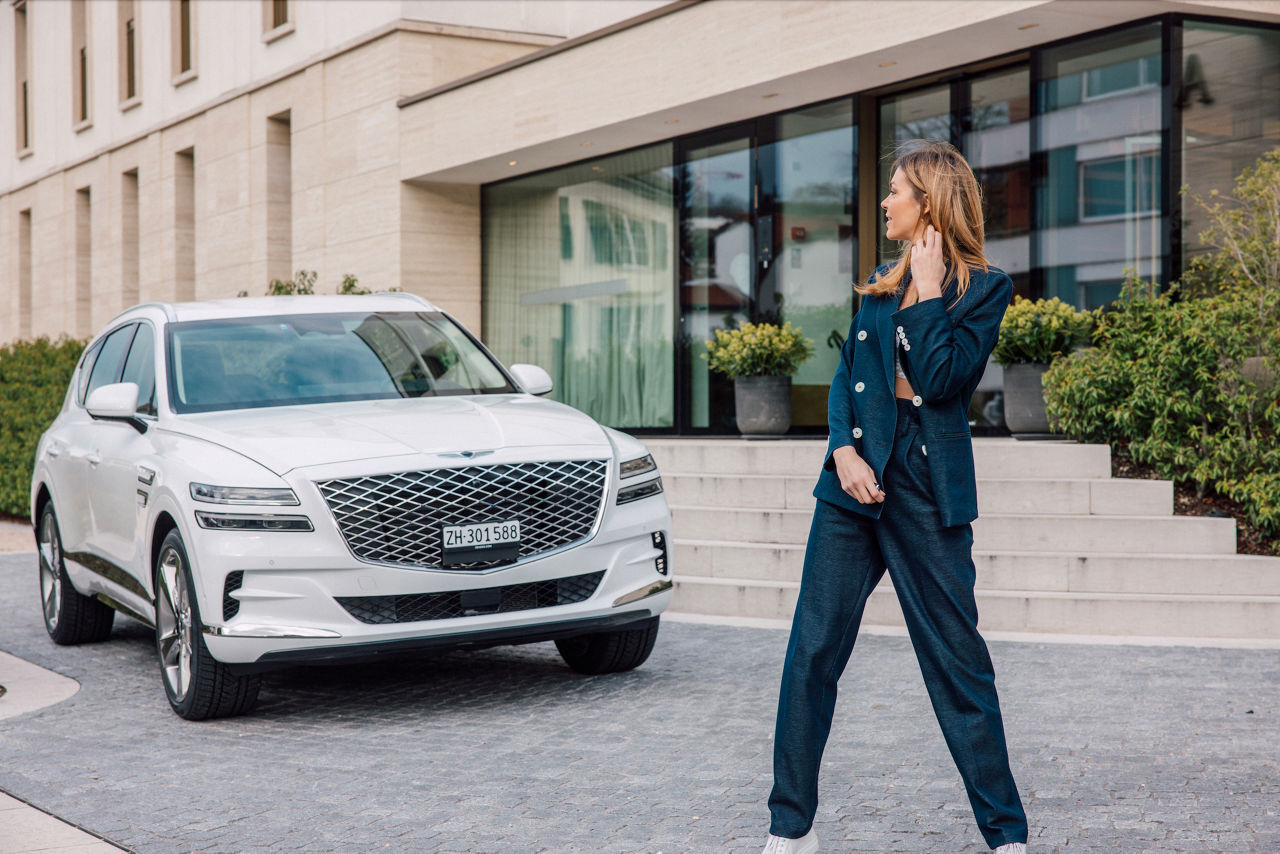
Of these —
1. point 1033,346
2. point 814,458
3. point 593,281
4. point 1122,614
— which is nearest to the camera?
point 1122,614

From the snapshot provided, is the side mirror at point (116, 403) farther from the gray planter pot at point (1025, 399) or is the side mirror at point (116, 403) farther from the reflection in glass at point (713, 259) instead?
the reflection in glass at point (713, 259)

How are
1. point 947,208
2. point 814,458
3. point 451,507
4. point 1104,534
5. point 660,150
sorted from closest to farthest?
point 947,208, point 451,507, point 1104,534, point 814,458, point 660,150

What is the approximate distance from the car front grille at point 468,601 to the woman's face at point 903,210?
2769mm

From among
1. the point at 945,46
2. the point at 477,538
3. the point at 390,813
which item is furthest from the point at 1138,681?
the point at 945,46

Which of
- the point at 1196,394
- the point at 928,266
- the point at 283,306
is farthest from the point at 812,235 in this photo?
the point at 928,266

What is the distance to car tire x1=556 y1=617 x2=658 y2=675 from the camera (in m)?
6.93

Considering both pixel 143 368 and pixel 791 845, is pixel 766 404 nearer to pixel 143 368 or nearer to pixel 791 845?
pixel 143 368

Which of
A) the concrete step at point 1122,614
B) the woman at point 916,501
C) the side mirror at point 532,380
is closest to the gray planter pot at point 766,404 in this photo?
the concrete step at point 1122,614

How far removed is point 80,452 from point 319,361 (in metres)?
1.66

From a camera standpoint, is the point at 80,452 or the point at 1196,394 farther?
the point at 1196,394

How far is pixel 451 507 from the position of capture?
5949mm

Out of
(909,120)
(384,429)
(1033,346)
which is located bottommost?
(384,429)

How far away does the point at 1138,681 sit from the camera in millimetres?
6723

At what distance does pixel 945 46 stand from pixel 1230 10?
2.19 metres
